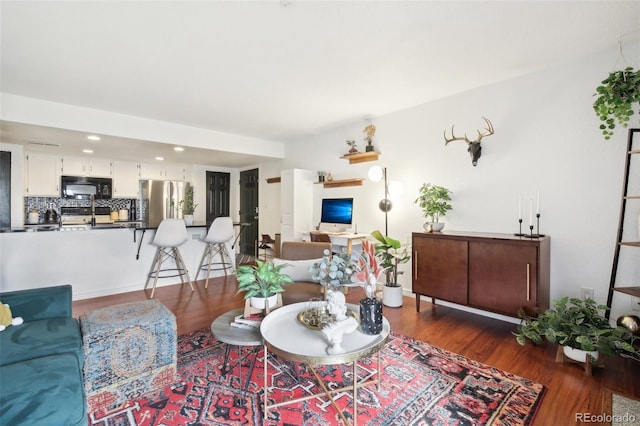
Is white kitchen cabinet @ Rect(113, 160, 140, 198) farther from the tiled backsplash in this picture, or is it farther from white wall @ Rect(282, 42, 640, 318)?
white wall @ Rect(282, 42, 640, 318)

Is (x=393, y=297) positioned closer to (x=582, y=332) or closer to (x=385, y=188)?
(x=385, y=188)

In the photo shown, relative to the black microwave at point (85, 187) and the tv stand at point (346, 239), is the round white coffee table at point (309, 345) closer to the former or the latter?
the tv stand at point (346, 239)

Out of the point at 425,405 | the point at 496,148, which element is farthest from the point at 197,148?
the point at 425,405

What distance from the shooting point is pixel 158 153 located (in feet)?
17.1

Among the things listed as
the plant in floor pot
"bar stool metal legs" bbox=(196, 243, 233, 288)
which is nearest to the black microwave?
"bar stool metal legs" bbox=(196, 243, 233, 288)

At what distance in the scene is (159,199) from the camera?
6398 millimetres

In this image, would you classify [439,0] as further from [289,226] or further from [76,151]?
[76,151]

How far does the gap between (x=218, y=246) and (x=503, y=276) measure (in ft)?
12.6

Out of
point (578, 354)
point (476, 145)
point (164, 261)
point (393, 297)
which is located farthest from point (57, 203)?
point (578, 354)

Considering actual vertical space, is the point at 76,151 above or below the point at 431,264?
above

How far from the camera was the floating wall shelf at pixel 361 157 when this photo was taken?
4.08 meters

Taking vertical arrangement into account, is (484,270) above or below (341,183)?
below

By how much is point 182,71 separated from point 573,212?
147 inches

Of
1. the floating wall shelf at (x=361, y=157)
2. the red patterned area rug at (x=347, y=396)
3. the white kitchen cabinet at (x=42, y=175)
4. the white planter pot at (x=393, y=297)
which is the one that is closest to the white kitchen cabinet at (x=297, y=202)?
the floating wall shelf at (x=361, y=157)
